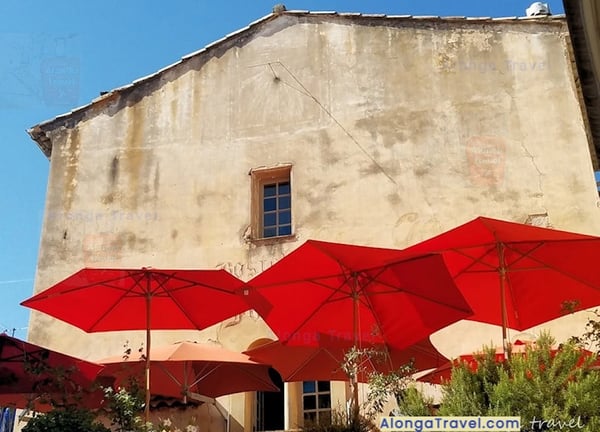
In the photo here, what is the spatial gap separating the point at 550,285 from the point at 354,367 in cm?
284

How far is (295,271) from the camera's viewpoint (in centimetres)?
799

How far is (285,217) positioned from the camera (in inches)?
511

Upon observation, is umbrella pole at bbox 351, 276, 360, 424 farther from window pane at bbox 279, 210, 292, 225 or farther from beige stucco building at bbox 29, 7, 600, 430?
window pane at bbox 279, 210, 292, 225

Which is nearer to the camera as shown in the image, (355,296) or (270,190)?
(355,296)

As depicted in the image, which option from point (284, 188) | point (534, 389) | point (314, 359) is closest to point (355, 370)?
point (534, 389)

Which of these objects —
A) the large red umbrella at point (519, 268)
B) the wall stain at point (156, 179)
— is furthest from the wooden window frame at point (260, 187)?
the large red umbrella at point (519, 268)

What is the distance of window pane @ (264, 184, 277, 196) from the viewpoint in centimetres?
1330

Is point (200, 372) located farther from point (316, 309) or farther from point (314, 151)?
point (314, 151)

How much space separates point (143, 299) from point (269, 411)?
A: 383 cm

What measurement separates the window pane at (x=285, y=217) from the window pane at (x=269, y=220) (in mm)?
116

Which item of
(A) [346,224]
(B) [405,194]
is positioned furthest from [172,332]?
(B) [405,194]

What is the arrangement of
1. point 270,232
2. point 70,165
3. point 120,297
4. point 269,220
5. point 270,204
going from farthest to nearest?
point 70,165 → point 270,204 → point 269,220 → point 270,232 → point 120,297

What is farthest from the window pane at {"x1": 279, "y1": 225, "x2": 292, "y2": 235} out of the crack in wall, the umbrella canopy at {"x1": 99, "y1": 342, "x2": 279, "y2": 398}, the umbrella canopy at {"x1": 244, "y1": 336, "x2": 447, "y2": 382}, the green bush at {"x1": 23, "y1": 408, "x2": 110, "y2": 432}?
the green bush at {"x1": 23, "y1": 408, "x2": 110, "y2": 432}

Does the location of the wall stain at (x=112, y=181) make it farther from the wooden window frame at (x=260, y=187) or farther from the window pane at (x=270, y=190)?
the window pane at (x=270, y=190)
